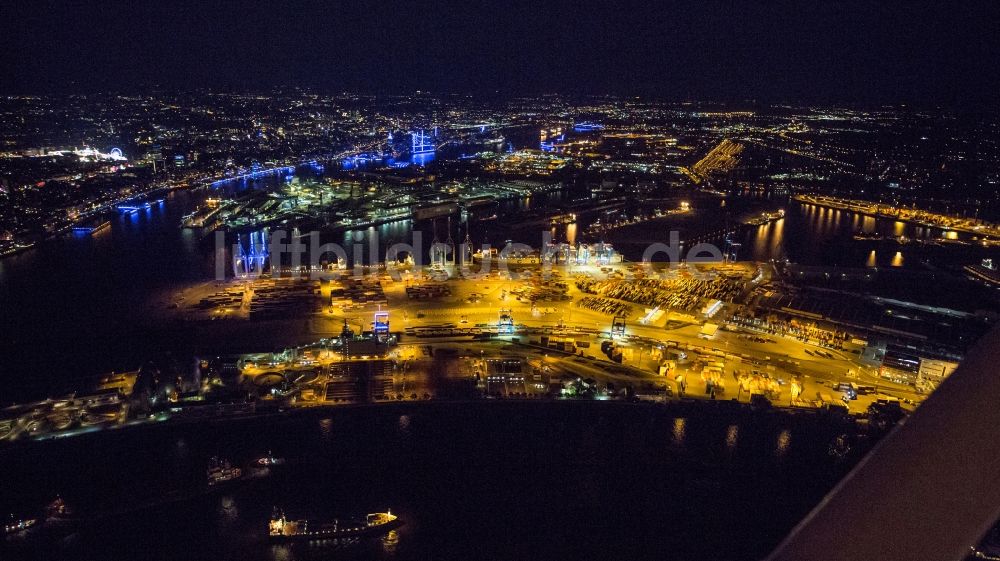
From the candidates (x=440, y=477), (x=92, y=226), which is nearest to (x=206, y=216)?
(x=92, y=226)

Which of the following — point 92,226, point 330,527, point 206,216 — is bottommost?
point 330,527

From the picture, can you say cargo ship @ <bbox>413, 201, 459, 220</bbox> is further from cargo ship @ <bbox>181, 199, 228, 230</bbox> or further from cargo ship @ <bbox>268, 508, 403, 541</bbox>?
cargo ship @ <bbox>268, 508, 403, 541</bbox>

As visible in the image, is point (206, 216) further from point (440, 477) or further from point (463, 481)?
point (463, 481)

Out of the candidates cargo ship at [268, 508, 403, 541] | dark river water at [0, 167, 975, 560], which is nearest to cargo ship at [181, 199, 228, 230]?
dark river water at [0, 167, 975, 560]

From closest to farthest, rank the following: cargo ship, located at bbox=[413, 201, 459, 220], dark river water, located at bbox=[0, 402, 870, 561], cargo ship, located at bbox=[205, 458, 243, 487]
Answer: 1. dark river water, located at bbox=[0, 402, 870, 561]
2. cargo ship, located at bbox=[205, 458, 243, 487]
3. cargo ship, located at bbox=[413, 201, 459, 220]

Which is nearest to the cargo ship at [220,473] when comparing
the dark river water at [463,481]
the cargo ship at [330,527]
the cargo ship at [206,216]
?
the dark river water at [463,481]

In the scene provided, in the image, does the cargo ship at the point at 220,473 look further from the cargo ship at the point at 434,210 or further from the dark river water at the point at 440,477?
the cargo ship at the point at 434,210
